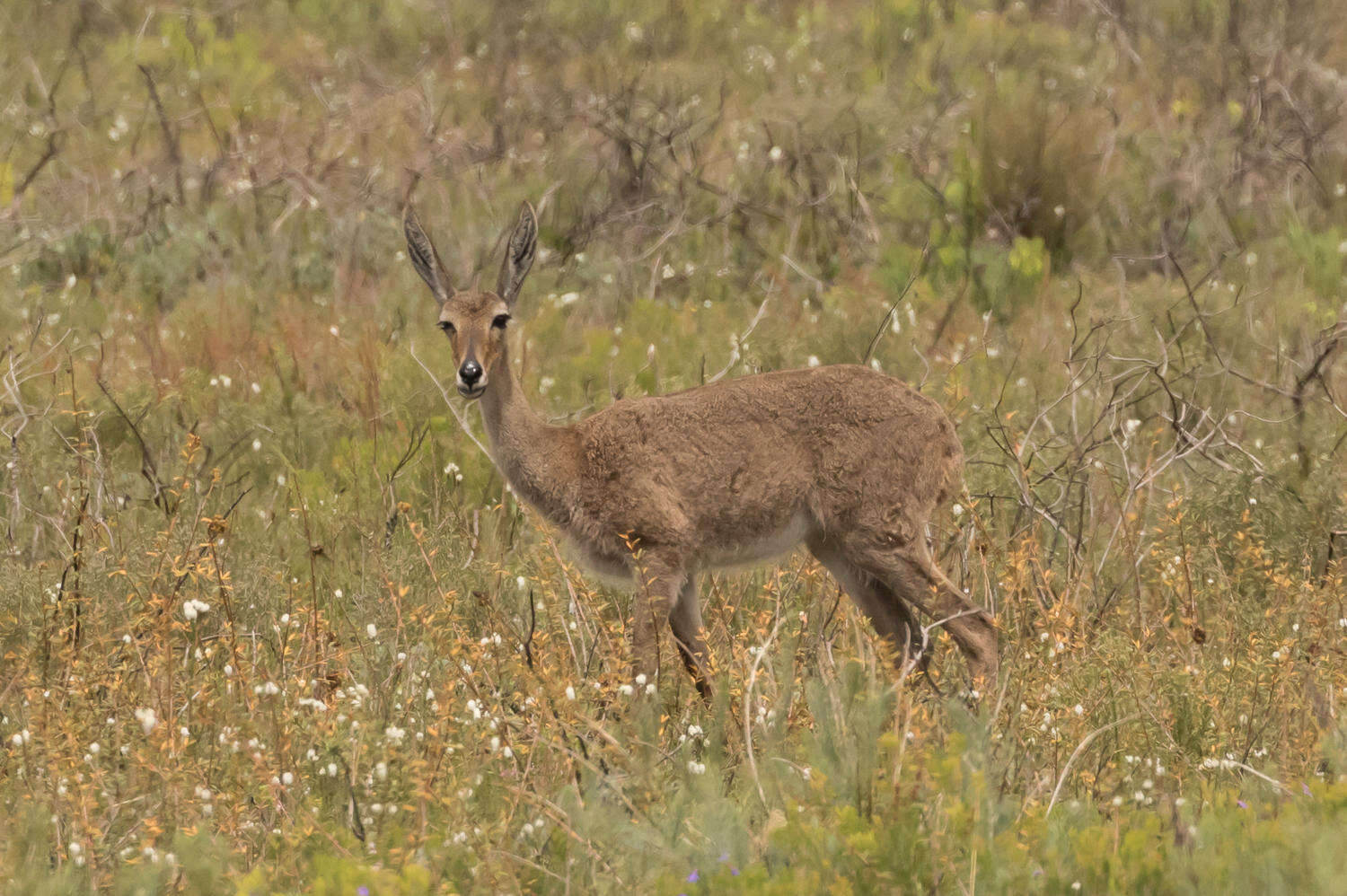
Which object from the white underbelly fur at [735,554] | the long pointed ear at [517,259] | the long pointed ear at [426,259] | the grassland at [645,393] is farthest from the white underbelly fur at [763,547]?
the long pointed ear at [426,259]

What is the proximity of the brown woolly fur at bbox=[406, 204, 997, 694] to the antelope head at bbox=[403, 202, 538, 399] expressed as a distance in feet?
0.04

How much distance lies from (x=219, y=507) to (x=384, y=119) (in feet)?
28.9

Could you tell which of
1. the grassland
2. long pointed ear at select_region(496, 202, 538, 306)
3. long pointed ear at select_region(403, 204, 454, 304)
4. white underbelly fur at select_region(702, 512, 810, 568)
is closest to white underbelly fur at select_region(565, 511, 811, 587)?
white underbelly fur at select_region(702, 512, 810, 568)

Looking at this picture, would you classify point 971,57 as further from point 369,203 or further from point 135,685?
point 135,685

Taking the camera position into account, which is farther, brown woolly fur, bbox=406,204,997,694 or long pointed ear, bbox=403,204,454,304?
long pointed ear, bbox=403,204,454,304

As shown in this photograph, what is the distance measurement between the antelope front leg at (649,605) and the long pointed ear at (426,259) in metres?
1.42

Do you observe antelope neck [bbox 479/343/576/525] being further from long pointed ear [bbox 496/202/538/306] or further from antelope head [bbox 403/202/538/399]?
long pointed ear [bbox 496/202/538/306]

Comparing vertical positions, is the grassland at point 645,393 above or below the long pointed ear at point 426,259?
below

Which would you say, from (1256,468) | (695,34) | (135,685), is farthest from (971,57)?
(135,685)

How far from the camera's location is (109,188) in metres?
13.7

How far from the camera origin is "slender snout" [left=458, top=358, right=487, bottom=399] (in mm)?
6242

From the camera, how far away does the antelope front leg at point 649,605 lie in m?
6.25

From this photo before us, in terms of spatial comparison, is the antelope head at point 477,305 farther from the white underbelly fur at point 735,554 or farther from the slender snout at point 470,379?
the white underbelly fur at point 735,554

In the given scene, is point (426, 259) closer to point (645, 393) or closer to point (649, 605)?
point (649, 605)
